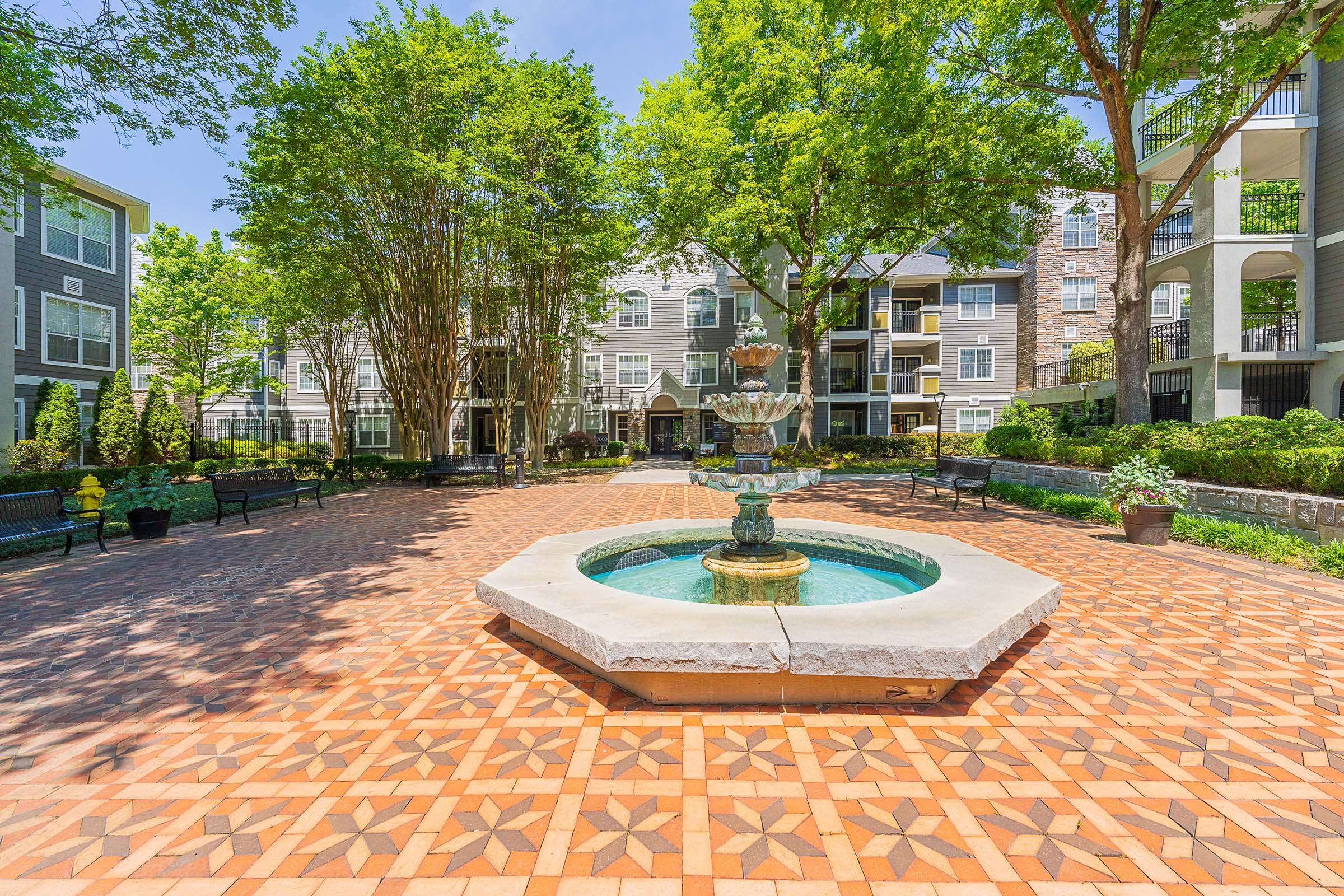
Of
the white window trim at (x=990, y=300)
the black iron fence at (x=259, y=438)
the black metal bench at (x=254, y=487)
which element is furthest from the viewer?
the white window trim at (x=990, y=300)

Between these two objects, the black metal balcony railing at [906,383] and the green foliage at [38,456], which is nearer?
the green foliage at [38,456]

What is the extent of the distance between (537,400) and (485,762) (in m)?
19.6

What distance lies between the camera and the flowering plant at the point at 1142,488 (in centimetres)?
821

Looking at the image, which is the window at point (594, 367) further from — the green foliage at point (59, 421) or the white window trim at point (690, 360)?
the green foliage at point (59, 421)

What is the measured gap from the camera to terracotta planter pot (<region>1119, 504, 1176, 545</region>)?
26.5ft

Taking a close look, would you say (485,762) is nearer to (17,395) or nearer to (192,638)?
(192,638)

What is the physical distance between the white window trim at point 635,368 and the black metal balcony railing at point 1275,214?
23.9 meters

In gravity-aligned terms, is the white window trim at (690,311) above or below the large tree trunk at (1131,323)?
above

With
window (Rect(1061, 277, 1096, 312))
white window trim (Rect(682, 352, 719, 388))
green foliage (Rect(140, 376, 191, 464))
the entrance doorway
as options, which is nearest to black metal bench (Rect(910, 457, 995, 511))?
white window trim (Rect(682, 352, 719, 388))

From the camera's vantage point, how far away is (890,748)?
3086 mm

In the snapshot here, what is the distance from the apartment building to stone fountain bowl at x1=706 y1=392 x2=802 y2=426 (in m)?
22.3

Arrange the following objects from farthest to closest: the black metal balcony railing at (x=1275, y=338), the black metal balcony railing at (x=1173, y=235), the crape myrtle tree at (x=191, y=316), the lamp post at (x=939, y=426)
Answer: the crape myrtle tree at (x=191, y=316)
the black metal balcony railing at (x=1173, y=235)
the lamp post at (x=939, y=426)
the black metal balcony railing at (x=1275, y=338)

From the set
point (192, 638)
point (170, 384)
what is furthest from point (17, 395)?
point (192, 638)

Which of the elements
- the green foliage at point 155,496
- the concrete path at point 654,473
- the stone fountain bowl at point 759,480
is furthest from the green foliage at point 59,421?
the stone fountain bowl at point 759,480
